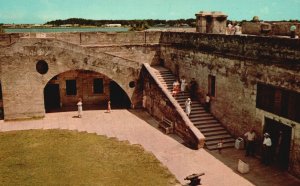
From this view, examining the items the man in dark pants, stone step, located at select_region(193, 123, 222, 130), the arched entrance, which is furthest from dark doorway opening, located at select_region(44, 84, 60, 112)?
stone step, located at select_region(193, 123, 222, 130)

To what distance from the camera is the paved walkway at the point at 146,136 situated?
15048mm

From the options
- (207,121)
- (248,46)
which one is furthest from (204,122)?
(248,46)

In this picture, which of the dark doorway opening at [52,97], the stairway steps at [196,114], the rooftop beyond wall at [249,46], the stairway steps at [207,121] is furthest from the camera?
the dark doorway opening at [52,97]

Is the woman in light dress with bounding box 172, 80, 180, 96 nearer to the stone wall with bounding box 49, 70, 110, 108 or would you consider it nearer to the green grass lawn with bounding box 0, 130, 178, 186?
the green grass lawn with bounding box 0, 130, 178, 186

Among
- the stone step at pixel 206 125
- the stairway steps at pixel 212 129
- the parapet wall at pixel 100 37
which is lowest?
the stairway steps at pixel 212 129

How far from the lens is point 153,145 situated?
18.3m

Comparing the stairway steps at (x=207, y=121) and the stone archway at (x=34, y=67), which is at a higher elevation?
the stone archway at (x=34, y=67)

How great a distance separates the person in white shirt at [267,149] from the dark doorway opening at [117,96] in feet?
43.1

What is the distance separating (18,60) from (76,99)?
5.85m

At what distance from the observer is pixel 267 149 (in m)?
15.8

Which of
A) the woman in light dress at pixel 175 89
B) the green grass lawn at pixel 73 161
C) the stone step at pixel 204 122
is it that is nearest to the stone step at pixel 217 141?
the stone step at pixel 204 122

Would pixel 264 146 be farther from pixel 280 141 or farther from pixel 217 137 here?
pixel 217 137

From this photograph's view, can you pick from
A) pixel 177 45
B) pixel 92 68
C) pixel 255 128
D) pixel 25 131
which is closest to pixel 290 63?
pixel 255 128

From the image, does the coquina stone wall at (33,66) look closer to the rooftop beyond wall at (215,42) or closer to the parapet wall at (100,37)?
the rooftop beyond wall at (215,42)
